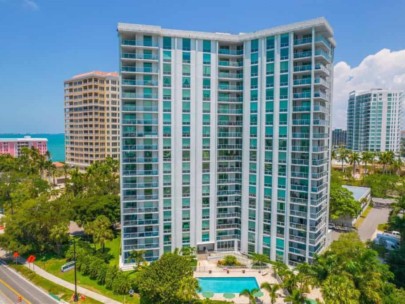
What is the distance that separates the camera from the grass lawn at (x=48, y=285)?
44625mm

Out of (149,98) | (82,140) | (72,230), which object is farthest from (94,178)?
(82,140)

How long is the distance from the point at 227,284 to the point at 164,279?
15674mm

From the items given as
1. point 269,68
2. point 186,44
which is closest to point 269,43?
point 269,68

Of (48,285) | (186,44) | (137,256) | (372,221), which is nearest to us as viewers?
(48,285)

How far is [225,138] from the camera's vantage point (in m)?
58.3

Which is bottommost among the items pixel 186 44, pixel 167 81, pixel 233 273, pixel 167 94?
pixel 233 273

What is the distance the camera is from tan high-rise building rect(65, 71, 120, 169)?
14175 centimetres

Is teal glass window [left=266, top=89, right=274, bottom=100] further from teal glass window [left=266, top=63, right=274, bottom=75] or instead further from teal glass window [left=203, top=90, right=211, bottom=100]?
teal glass window [left=203, top=90, right=211, bottom=100]

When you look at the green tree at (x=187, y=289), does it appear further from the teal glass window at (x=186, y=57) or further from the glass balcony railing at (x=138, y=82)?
the teal glass window at (x=186, y=57)

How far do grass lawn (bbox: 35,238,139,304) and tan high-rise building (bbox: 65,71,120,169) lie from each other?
90300mm

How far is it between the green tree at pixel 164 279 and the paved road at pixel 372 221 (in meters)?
48.1

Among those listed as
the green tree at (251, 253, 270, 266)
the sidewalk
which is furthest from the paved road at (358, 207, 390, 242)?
the sidewalk

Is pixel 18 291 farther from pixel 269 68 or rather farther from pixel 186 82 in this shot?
pixel 269 68

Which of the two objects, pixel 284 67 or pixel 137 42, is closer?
pixel 137 42
